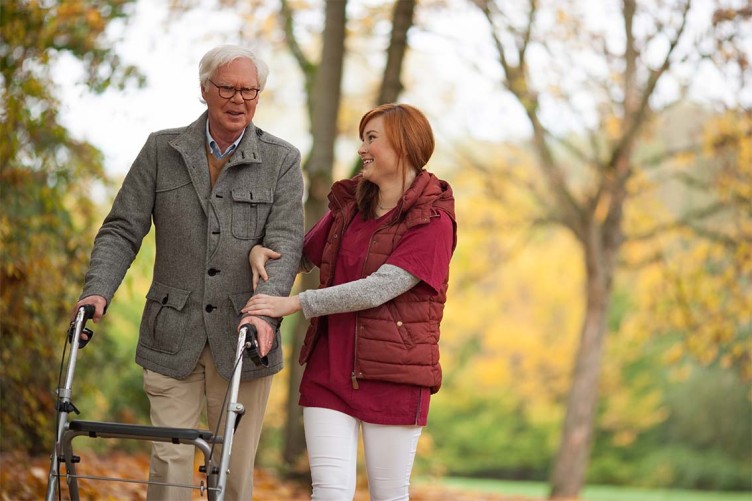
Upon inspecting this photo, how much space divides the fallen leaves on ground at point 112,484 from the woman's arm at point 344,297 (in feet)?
4.78

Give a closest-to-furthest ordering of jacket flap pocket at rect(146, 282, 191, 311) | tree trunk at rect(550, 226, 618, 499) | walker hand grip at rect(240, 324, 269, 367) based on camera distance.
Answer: walker hand grip at rect(240, 324, 269, 367)
jacket flap pocket at rect(146, 282, 191, 311)
tree trunk at rect(550, 226, 618, 499)

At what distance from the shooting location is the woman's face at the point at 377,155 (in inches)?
152

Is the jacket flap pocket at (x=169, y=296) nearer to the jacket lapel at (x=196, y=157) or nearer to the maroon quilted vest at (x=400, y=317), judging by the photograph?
the jacket lapel at (x=196, y=157)

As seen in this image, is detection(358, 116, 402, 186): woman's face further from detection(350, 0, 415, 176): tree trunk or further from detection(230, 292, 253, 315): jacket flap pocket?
detection(350, 0, 415, 176): tree trunk

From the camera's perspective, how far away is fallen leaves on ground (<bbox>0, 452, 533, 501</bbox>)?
5949 millimetres

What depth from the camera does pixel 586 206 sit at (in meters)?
12.5

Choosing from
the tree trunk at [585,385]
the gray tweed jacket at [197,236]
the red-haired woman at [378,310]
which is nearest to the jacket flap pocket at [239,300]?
the gray tweed jacket at [197,236]

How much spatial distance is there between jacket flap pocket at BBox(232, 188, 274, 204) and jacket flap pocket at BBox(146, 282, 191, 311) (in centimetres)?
39

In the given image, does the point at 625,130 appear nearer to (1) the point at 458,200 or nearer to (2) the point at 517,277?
(1) the point at 458,200

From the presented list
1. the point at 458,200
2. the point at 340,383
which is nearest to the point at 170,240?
the point at 340,383

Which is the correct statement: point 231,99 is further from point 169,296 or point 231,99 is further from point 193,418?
point 193,418

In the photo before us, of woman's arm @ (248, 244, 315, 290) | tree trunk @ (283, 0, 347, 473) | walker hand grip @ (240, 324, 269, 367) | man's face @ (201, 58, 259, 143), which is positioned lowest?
walker hand grip @ (240, 324, 269, 367)

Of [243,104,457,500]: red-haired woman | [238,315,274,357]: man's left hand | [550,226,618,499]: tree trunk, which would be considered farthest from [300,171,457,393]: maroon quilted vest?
[550,226,618,499]: tree trunk

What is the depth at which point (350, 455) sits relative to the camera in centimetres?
374
